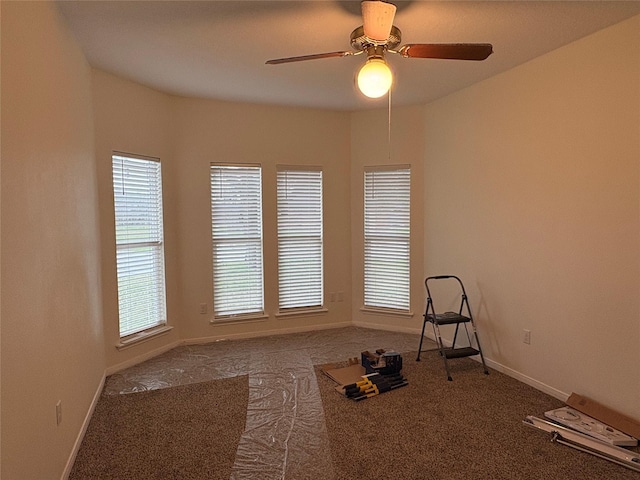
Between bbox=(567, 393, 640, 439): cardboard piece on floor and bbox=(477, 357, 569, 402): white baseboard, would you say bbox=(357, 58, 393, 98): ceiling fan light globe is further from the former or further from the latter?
bbox=(477, 357, 569, 402): white baseboard

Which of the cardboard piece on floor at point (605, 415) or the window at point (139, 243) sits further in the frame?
the window at point (139, 243)

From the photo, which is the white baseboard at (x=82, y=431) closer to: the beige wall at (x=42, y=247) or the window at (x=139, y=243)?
the beige wall at (x=42, y=247)

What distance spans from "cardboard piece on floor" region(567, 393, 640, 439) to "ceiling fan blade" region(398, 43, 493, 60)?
2.43 meters

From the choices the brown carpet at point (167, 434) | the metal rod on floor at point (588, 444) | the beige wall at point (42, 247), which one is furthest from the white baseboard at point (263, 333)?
the metal rod on floor at point (588, 444)

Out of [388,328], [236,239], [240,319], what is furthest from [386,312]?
[236,239]

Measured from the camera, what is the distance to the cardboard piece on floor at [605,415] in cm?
255

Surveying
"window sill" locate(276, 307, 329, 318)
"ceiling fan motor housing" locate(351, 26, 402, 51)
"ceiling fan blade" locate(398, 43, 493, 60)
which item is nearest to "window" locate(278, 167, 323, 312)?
"window sill" locate(276, 307, 329, 318)

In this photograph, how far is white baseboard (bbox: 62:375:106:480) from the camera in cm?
230

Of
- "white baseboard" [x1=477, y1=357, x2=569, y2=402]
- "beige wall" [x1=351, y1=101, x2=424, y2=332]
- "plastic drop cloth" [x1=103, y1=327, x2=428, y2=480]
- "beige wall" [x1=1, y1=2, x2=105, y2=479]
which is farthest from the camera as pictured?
"beige wall" [x1=351, y1=101, x2=424, y2=332]

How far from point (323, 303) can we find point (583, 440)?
9.96ft

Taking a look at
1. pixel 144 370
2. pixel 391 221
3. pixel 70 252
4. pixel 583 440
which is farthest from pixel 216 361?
pixel 583 440

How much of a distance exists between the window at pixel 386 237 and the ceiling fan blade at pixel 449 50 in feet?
8.31

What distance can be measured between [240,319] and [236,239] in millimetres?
930

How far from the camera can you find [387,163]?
4.85 metres
